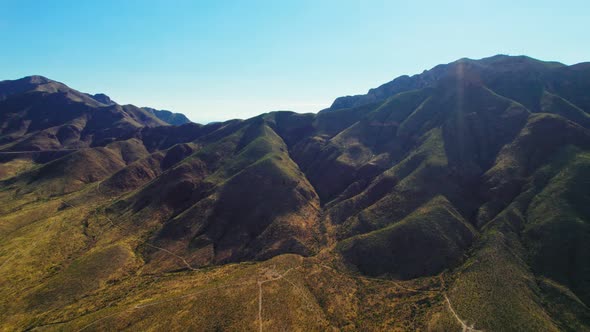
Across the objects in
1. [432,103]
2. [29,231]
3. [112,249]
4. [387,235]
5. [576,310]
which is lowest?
[576,310]

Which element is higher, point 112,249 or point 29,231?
point 29,231

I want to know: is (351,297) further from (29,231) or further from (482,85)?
(482,85)

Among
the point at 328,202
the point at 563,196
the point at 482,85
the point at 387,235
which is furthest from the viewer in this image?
the point at 482,85

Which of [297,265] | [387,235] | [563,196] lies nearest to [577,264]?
[563,196]

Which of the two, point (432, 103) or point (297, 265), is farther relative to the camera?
point (432, 103)

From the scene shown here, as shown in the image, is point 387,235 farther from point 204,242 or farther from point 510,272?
point 204,242

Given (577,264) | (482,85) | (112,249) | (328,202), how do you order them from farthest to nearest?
1. (482,85)
2. (328,202)
3. (112,249)
4. (577,264)
